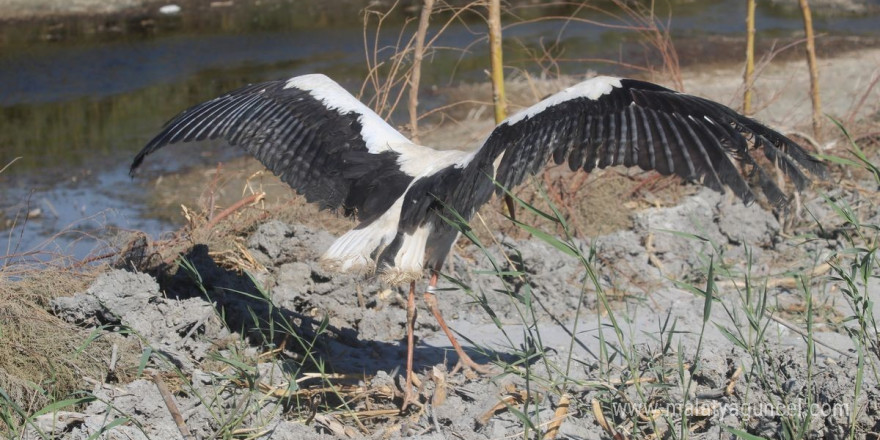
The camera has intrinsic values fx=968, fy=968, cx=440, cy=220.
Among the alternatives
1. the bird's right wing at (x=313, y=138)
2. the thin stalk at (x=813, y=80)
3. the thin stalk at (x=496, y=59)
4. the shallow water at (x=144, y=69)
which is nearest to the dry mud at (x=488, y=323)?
the bird's right wing at (x=313, y=138)

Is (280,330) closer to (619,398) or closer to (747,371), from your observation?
(619,398)

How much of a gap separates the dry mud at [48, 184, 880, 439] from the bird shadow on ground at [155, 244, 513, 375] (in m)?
0.01

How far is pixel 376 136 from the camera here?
14.8 ft

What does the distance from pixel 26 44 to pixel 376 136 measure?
919cm

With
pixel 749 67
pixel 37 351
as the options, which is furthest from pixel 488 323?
pixel 749 67

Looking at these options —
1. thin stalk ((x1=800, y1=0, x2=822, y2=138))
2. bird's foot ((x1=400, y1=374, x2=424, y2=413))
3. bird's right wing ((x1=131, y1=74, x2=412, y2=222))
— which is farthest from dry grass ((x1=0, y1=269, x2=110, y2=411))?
thin stalk ((x1=800, y1=0, x2=822, y2=138))

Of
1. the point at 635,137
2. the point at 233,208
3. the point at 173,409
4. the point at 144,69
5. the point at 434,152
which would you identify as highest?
the point at 635,137

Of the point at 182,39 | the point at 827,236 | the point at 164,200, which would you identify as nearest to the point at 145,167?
the point at 164,200

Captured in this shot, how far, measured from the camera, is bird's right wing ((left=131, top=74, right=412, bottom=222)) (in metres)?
4.38

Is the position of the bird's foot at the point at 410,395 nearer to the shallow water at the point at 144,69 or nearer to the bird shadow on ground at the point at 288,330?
the bird shadow on ground at the point at 288,330

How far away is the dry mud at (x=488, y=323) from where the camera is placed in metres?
3.66

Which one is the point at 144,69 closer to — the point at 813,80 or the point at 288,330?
the point at 813,80

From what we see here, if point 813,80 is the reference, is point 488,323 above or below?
below

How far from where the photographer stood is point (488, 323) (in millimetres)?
4941
